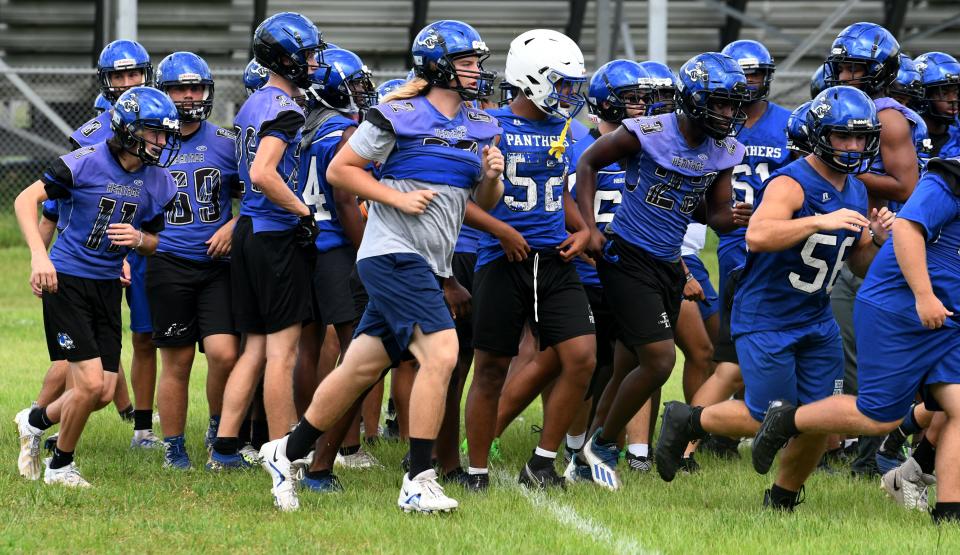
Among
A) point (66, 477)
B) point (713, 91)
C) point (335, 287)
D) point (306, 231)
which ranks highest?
point (713, 91)

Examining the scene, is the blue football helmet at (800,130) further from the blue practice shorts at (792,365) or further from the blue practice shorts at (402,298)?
the blue practice shorts at (402,298)

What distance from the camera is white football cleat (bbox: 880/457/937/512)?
6.41 m

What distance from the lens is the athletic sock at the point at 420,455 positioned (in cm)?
595

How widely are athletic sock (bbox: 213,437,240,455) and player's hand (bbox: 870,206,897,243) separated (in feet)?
11.2

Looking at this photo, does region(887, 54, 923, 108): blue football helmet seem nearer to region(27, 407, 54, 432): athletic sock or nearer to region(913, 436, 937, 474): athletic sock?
region(913, 436, 937, 474): athletic sock

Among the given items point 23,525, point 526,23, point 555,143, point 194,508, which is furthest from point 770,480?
point 526,23

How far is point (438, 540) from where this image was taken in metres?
5.42

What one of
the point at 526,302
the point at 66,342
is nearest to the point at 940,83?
the point at 526,302

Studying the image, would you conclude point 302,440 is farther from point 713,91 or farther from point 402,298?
point 713,91

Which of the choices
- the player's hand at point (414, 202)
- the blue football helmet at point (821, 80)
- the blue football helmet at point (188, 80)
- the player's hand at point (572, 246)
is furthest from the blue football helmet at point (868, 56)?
the blue football helmet at point (188, 80)

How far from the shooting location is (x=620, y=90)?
25.8 feet

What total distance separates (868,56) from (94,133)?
13.9 ft

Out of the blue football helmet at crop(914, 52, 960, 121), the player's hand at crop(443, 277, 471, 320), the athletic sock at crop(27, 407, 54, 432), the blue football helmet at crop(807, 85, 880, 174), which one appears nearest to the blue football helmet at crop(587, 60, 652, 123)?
the blue football helmet at crop(914, 52, 960, 121)

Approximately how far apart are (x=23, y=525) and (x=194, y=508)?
0.75 metres
